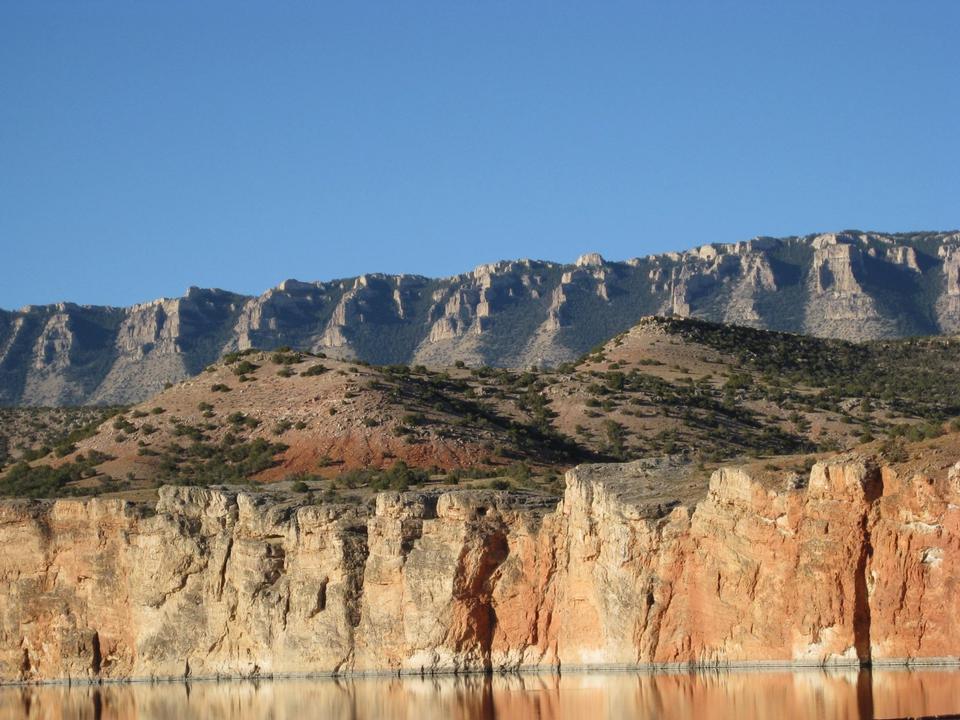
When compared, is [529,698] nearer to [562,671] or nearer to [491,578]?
[562,671]

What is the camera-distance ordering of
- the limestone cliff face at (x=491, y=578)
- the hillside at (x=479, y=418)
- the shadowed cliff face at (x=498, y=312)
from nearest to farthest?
the limestone cliff face at (x=491, y=578) → the hillside at (x=479, y=418) → the shadowed cliff face at (x=498, y=312)

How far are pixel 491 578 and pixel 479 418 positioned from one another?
83.2ft

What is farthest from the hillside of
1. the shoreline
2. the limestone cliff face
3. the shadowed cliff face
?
the shadowed cliff face

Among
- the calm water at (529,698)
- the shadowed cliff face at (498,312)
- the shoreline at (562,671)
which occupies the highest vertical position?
the shadowed cliff face at (498,312)

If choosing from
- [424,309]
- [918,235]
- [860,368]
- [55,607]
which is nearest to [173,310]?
[424,309]

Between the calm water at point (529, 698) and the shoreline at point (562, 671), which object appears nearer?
the calm water at point (529, 698)

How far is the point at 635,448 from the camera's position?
72000mm

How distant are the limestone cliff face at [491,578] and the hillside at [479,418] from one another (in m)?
6.77

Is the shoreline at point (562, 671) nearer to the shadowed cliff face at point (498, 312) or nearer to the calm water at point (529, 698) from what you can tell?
the calm water at point (529, 698)

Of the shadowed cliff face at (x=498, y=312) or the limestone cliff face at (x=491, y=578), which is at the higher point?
the shadowed cliff face at (x=498, y=312)

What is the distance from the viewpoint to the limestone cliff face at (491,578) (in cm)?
4375

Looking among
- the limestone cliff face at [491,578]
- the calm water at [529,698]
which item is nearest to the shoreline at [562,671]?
the limestone cliff face at [491,578]

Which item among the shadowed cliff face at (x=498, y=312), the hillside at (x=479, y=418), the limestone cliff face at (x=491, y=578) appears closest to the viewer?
the limestone cliff face at (x=491, y=578)

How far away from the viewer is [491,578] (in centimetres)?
5031
